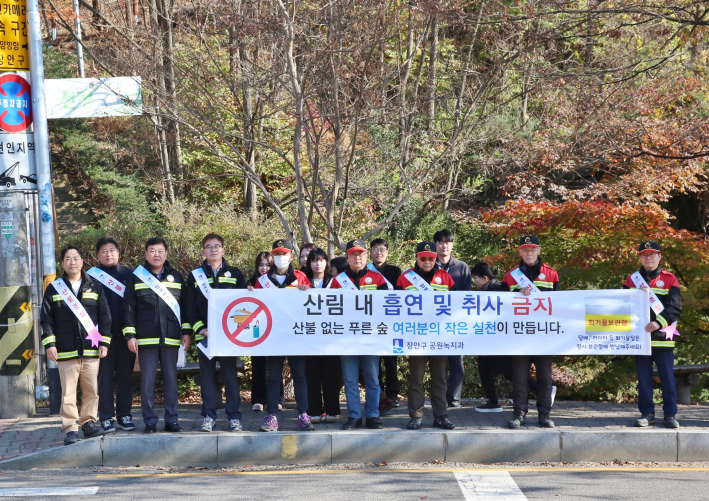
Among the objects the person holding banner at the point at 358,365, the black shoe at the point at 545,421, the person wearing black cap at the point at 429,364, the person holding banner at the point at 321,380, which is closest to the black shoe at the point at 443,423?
the person wearing black cap at the point at 429,364

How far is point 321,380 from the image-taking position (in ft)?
27.3

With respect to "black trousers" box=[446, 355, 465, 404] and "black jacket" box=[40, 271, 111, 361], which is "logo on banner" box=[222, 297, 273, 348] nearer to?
"black jacket" box=[40, 271, 111, 361]

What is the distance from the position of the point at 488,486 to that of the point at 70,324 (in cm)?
440

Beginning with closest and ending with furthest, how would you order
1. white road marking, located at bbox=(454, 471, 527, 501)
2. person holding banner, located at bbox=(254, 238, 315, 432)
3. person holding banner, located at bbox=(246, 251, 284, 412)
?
1. white road marking, located at bbox=(454, 471, 527, 501)
2. person holding banner, located at bbox=(254, 238, 315, 432)
3. person holding banner, located at bbox=(246, 251, 284, 412)

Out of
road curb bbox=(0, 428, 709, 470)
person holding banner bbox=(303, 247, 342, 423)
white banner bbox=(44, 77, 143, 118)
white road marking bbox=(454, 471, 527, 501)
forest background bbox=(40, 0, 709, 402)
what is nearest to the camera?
white road marking bbox=(454, 471, 527, 501)

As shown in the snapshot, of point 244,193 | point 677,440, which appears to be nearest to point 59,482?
point 677,440

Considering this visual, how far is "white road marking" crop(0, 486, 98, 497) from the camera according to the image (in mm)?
5934

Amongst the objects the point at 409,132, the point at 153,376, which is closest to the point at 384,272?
the point at 153,376

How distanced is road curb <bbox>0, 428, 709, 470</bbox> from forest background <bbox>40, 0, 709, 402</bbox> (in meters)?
3.37

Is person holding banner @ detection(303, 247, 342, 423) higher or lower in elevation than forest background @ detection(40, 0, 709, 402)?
lower

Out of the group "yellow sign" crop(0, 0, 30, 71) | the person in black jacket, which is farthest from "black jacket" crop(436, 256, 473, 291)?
"yellow sign" crop(0, 0, 30, 71)

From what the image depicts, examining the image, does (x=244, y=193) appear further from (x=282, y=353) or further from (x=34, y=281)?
(x=282, y=353)

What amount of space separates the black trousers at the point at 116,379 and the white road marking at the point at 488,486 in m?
3.58

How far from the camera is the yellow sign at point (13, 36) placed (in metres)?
9.16
